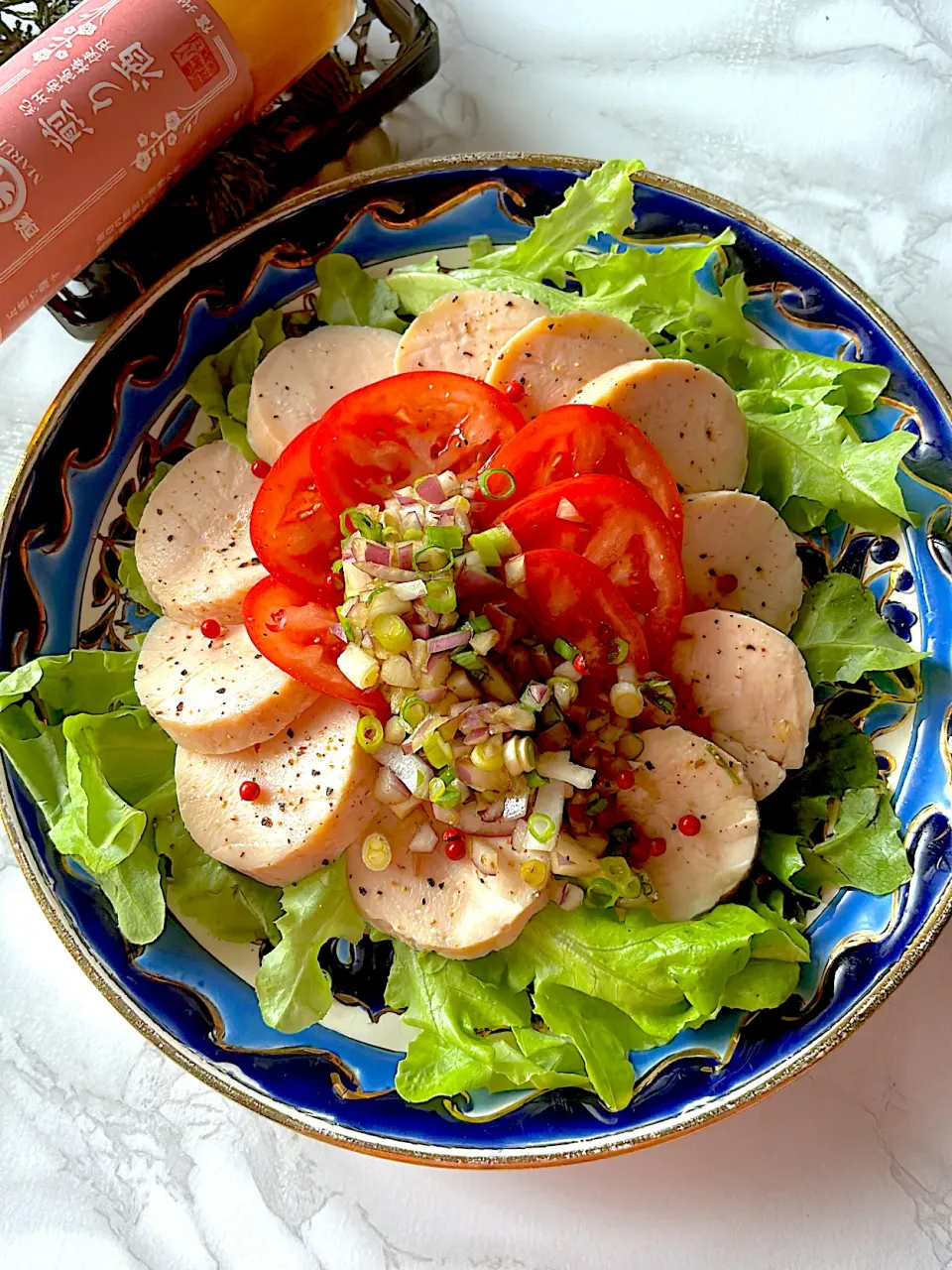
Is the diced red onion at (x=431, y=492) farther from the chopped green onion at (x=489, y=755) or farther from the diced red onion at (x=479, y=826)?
the diced red onion at (x=479, y=826)

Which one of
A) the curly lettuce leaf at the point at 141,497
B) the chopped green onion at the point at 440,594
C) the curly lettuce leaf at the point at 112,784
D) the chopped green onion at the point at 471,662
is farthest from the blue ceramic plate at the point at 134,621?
the chopped green onion at the point at 440,594

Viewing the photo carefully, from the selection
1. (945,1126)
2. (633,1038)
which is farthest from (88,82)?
(945,1126)

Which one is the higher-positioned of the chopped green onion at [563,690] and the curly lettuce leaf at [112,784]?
the curly lettuce leaf at [112,784]

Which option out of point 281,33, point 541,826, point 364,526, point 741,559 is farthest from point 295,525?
point 281,33

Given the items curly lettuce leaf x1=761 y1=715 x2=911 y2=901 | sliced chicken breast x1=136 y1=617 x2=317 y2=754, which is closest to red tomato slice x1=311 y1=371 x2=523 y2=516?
sliced chicken breast x1=136 y1=617 x2=317 y2=754

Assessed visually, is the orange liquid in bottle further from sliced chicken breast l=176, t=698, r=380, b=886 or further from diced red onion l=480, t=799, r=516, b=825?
diced red onion l=480, t=799, r=516, b=825
